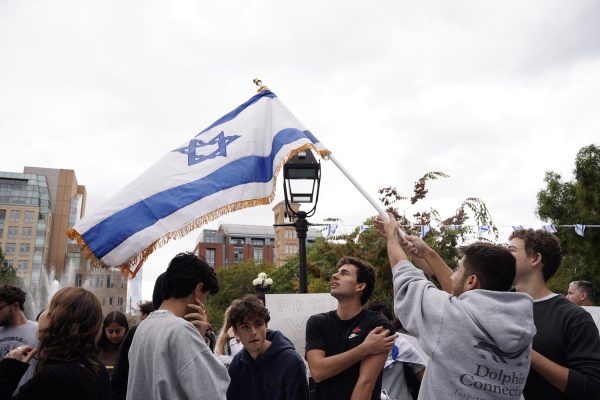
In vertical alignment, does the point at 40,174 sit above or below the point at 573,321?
above

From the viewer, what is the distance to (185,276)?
326cm

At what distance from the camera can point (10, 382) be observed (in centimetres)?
321

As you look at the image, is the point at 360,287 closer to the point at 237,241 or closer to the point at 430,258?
the point at 430,258

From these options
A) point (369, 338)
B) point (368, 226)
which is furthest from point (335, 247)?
point (369, 338)

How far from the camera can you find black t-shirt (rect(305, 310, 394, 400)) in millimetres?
3732

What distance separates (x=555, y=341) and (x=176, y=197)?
316cm

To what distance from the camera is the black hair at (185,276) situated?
3.25 m

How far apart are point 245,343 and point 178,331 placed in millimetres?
1270

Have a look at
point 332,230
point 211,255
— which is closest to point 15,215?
point 211,255

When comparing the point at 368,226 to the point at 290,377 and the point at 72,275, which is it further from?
the point at 72,275

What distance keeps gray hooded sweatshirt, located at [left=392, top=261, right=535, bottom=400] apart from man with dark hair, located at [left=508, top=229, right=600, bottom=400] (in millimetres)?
278

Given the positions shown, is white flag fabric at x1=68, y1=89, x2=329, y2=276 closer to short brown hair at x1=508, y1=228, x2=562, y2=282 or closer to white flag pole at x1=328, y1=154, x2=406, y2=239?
white flag pole at x1=328, y1=154, x2=406, y2=239

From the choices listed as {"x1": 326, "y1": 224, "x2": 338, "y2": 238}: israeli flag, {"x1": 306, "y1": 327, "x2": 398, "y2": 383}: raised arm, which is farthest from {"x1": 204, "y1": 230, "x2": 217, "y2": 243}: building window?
{"x1": 306, "y1": 327, "x2": 398, "y2": 383}: raised arm

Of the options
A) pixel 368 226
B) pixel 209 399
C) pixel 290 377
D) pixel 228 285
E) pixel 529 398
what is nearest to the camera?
pixel 209 399
